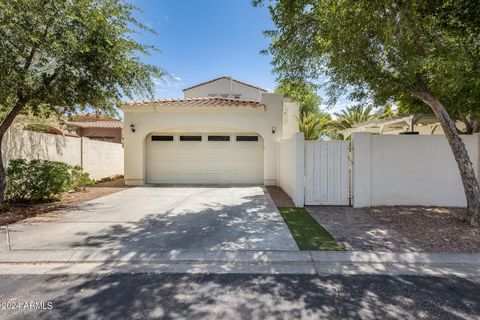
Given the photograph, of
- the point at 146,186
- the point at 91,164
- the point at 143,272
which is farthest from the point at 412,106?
the point at 91,164

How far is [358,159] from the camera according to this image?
7.45 metres

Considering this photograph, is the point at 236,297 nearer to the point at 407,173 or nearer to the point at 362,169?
the point at 362,169

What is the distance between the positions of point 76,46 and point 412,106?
10215 mm

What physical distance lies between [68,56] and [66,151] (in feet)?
18.5

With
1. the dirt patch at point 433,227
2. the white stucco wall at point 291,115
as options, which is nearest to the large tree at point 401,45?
the dirt patch at point 433,227

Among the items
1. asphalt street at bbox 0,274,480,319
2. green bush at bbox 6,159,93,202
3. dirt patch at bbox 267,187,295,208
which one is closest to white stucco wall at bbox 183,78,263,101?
dirt patch at bbox 267,187,295,208

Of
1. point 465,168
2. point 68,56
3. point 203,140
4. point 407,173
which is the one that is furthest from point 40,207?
point 465,168

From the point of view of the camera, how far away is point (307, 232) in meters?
5.41

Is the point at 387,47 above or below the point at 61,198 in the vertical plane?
above

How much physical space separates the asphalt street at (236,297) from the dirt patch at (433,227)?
125cm

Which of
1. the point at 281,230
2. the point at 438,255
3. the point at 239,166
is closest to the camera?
the point at 438,255

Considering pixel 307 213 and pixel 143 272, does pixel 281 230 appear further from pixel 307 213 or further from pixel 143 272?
pixel 143 272

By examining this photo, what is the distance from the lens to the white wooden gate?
25.2 feet

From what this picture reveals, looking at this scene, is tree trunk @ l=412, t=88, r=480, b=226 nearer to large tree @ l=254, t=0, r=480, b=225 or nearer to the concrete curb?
large tree @ l=254, t=0, r=480, b=225
